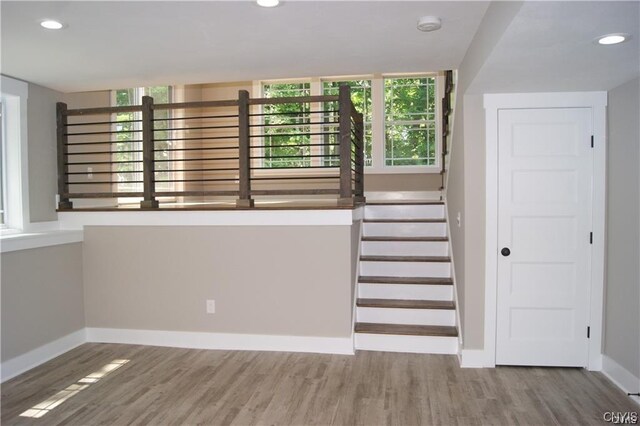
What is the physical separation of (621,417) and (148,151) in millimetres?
4212

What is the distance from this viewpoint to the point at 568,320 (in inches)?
144

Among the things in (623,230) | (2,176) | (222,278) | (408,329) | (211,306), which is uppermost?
(2,176)

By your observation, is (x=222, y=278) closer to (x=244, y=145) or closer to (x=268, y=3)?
(x=244, y=145)

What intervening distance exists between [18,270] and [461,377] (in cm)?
363

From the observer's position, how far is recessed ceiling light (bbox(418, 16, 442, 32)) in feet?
9.29

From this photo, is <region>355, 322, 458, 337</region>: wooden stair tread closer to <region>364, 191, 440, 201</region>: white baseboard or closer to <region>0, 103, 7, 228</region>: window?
<region>364, 191, 440, 201</region>: white baseboard

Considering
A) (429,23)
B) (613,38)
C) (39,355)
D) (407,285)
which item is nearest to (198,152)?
(39,355)

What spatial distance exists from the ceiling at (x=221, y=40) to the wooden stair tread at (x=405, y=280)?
6.49 ft

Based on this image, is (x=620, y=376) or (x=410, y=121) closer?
(x=620, y=376)

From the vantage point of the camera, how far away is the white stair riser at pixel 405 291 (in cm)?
436

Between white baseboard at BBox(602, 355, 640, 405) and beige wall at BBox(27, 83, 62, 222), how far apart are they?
506cm

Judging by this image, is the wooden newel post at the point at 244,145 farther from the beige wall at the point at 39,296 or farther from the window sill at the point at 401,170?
the window sill at the point at 401,170

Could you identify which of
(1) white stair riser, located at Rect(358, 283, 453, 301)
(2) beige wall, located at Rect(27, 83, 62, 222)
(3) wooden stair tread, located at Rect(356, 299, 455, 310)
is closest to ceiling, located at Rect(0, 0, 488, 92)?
(2) beige wall, located at Rect(27, 83, 62, 222)

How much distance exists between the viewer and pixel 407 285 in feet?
14.5
